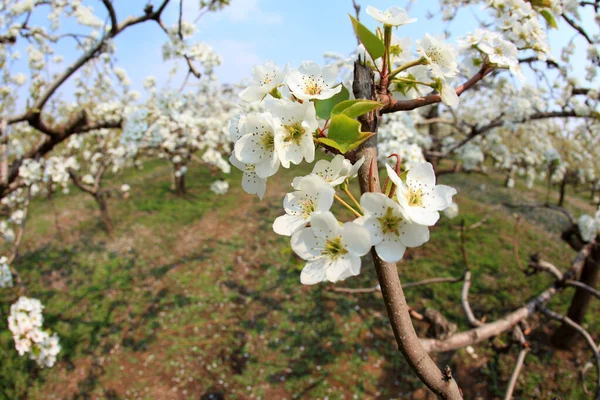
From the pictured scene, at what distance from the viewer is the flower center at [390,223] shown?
59cm

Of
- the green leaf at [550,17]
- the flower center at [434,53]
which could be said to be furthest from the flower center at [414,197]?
the green leaf at [550,17]

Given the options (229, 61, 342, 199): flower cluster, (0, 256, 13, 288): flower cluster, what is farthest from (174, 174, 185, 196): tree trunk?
(229, 61, 342, 199): flower cluster

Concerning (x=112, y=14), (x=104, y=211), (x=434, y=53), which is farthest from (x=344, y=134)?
(x=104, y=211)

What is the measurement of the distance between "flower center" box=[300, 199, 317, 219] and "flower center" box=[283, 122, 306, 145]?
0.11 metres

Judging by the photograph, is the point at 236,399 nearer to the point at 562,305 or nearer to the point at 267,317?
the point at 267,317

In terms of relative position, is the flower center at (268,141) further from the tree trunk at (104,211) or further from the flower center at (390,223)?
the tree trunk at (104,211)

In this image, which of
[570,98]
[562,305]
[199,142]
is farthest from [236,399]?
[199,142]

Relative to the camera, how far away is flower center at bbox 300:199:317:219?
65cm

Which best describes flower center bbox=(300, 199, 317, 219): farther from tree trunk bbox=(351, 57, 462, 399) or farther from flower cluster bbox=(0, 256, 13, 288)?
flower cluster bbox=(0, 256, 13, 288)

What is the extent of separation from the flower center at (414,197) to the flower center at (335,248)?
0.14 meters

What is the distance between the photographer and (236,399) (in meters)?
3.50

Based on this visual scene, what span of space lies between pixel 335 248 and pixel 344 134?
20 centimetres

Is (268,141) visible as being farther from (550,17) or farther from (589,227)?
(589,227)

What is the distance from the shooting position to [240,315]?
15.4 ft
